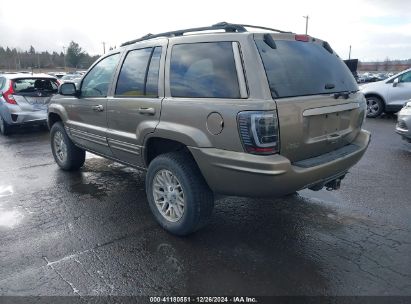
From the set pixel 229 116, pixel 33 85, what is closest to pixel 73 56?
pixel 33 85

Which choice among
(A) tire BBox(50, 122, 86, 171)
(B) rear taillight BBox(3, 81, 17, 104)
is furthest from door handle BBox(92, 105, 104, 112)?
(B) rear taillight BBox(3, 81, 17, 104)

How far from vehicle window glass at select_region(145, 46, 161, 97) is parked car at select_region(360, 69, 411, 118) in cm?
919

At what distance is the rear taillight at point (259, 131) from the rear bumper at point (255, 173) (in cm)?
7

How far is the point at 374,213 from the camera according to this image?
12.9ft

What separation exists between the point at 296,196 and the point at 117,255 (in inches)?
93.8

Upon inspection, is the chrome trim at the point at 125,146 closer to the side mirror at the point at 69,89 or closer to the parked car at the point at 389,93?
the side mirror at the point at 69,89

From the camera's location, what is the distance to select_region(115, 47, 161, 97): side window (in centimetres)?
357

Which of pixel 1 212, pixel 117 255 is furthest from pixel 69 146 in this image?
pixel 117 255

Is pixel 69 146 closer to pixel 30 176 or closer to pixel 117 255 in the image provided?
pixel 30 176

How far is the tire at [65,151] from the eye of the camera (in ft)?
17.8

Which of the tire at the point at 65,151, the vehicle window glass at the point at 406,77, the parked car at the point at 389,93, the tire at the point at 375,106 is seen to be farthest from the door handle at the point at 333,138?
the tire at the point at 375,106

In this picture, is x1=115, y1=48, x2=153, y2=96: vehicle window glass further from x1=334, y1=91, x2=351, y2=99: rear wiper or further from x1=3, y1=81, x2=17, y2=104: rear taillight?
x1=3, y1=81, x2=17, y2=104: rear taillight

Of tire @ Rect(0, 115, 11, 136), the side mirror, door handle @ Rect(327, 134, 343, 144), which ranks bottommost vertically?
tire @ Rect(0, 115, 11, 136)

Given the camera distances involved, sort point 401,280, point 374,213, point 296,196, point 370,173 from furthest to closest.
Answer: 1. point 370,173
2. point 296,196
3. point 374,213
4. point 401,280
